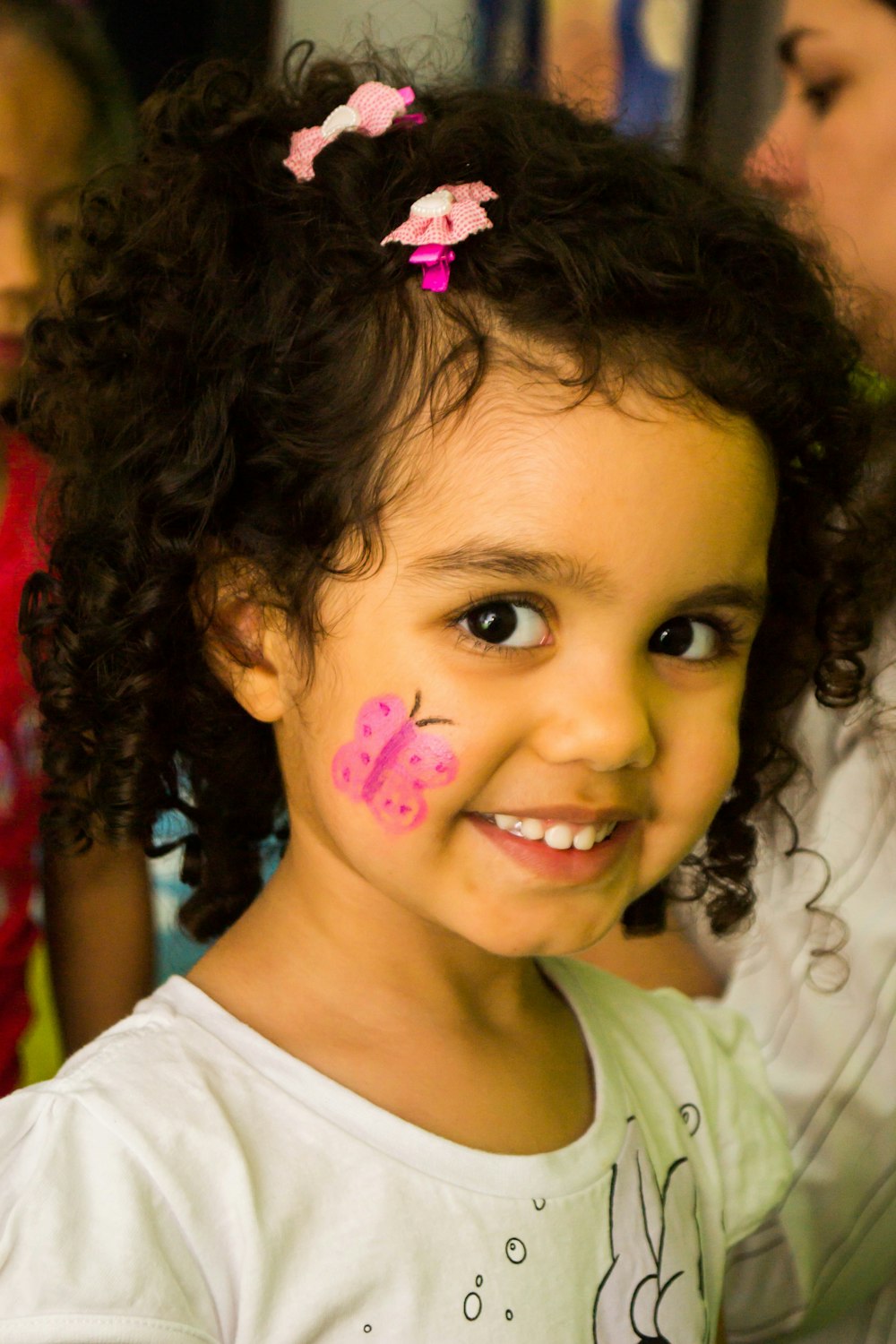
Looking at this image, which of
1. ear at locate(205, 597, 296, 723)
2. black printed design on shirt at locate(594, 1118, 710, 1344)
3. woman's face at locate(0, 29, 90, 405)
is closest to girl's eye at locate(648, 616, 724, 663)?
ear at locate(205, 597, 296, 723)

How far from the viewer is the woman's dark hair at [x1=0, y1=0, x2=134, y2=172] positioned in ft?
4.36

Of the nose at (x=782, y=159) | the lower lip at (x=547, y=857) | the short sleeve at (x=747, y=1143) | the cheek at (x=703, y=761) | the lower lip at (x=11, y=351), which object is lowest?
the short sleeve at (x=747, y=1143)

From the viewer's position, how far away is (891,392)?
111 cm

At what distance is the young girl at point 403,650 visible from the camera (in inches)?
27.5

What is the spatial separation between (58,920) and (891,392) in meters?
0.93

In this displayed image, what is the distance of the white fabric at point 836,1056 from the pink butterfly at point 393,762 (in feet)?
1.69

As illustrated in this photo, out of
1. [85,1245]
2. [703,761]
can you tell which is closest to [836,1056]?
[703,761]

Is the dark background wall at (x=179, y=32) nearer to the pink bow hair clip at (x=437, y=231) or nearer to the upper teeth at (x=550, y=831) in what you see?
the pink bow hair clip at (x=437, y=231)

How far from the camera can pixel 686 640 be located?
78cm

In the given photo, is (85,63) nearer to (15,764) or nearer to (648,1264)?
(15,764)

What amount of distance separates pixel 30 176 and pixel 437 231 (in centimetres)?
68

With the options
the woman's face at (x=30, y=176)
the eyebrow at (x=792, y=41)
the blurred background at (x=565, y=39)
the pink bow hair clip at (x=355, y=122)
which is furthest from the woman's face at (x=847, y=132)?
the woman's face at (x=30, y=176)

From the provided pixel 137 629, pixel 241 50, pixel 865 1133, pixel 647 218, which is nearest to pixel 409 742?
pixel 137 629

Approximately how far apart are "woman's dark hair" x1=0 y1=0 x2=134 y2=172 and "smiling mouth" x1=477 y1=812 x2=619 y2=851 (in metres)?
0.88
